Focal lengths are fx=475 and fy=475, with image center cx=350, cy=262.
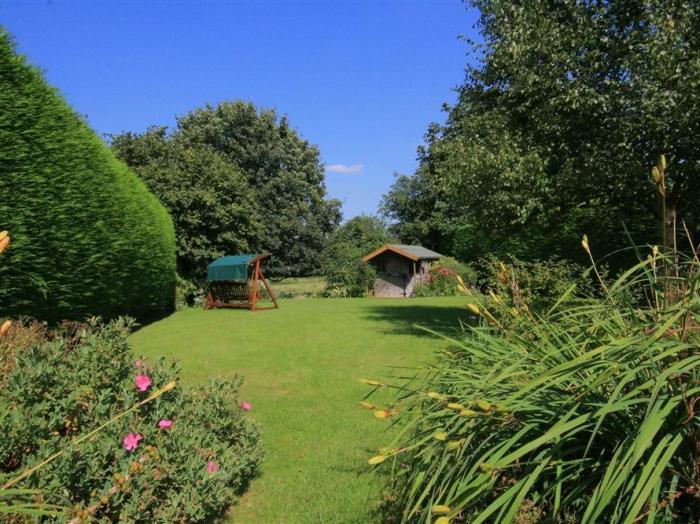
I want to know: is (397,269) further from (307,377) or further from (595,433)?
(595,433)

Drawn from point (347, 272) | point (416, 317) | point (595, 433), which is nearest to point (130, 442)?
point (595, 433)

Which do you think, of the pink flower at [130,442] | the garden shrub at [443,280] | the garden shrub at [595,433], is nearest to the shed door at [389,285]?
the garden shrub at [443,280]

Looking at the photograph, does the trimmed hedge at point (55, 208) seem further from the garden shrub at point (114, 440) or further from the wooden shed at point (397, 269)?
the wooden shed at point (397, 269)

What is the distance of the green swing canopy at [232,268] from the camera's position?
16.5 meters

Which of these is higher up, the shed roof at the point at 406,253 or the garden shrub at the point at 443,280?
the shed roof at the point at 406,253

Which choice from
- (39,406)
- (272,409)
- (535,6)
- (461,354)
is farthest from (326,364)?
(535,6)

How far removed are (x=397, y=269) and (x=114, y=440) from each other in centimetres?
2166

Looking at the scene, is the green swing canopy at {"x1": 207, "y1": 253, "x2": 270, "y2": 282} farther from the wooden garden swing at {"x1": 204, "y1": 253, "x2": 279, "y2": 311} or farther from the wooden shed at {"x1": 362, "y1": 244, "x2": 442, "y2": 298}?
the wooden shed at {"x1": 362, "y1": 244, "x2": 442, "y2": 298}

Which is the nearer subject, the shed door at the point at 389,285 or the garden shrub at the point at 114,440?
the garden shrub at the point at 114,440

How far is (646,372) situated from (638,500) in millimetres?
660

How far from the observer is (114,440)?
2580mm

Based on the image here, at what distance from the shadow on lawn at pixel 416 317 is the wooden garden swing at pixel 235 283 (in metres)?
4.06

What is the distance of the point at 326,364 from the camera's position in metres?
7.80

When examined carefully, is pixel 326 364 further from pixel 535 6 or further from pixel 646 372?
pixel 535 6
